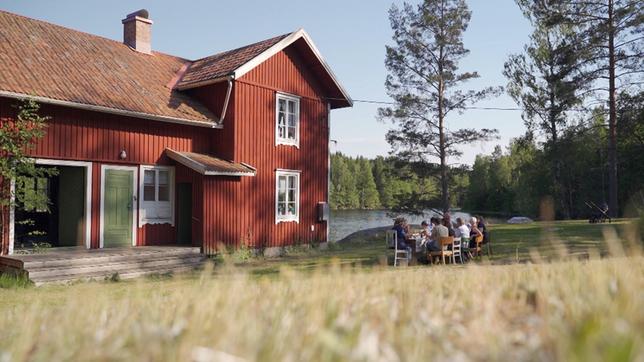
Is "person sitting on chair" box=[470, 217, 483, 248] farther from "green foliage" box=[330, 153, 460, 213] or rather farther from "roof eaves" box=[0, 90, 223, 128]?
"green foliage" box=[330, 153, 460, 213]

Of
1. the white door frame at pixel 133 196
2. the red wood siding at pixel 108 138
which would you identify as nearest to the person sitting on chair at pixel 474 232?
the red wood siding at pixel 108 138

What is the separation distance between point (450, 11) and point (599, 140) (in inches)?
694

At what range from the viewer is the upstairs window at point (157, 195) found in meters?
14.2

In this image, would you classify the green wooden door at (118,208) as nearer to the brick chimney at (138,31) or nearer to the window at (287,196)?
the window at (287,196)

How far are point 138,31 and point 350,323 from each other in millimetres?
16844

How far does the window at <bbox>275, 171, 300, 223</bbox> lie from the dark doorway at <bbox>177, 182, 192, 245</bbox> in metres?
2.68

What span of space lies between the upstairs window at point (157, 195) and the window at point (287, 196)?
330 centimetres

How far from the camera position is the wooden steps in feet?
34.3

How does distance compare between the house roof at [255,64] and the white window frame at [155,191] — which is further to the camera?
the house roof at [255,64]

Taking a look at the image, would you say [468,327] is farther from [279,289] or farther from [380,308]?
[279,289]

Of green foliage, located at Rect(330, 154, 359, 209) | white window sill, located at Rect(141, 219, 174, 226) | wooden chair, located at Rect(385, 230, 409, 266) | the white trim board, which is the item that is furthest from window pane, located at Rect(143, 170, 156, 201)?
green foliage, located at Rect(330, 154, 359, 209)

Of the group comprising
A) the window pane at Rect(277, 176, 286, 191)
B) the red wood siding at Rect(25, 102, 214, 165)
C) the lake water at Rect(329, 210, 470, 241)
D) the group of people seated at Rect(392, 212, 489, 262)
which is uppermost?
the red wood siding at Rect(25, 102, 214, 165)

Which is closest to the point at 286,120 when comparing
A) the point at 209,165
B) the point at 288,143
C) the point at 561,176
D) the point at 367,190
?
the point at 288,143

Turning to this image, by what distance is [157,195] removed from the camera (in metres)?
14.5
